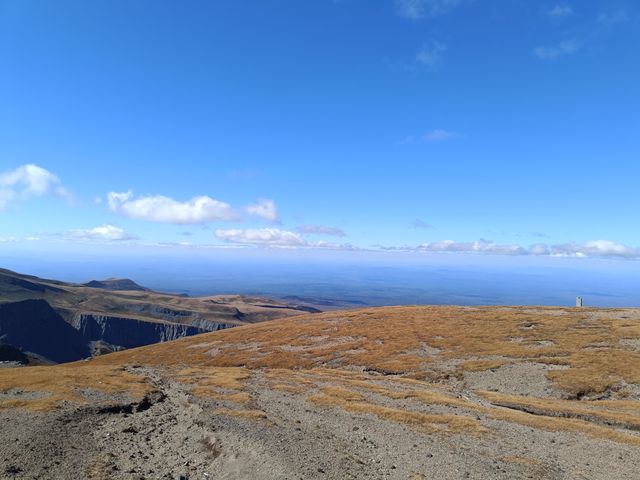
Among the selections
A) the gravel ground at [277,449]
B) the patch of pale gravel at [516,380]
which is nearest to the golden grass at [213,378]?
the gravel ground at [277,449]

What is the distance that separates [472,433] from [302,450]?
13478 mm

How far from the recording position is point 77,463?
2133 centimetres

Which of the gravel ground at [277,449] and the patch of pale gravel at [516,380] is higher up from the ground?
the gravel ground at [277,449]

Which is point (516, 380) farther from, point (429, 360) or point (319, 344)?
point (319, 344)

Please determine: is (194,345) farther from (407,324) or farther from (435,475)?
(435,475)

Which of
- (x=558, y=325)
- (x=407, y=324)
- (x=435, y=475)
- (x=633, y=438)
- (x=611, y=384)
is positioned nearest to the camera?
(x=435, y=475)

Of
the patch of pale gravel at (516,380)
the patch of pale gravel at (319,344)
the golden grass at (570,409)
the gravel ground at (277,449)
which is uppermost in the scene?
the gravel ground at (277,449)

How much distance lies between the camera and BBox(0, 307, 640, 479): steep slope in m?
22.3

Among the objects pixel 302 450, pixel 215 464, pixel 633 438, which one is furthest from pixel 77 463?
pixel 633 438

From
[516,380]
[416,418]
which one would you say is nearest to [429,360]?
[516,380]

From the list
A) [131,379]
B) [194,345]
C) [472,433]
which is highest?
[472,433]

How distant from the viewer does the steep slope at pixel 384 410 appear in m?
22.3

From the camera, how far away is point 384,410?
109 feet

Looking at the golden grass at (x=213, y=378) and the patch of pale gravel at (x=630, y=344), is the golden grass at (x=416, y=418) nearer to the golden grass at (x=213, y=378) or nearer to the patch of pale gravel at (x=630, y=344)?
the golden grass at (x=213, y=378)
